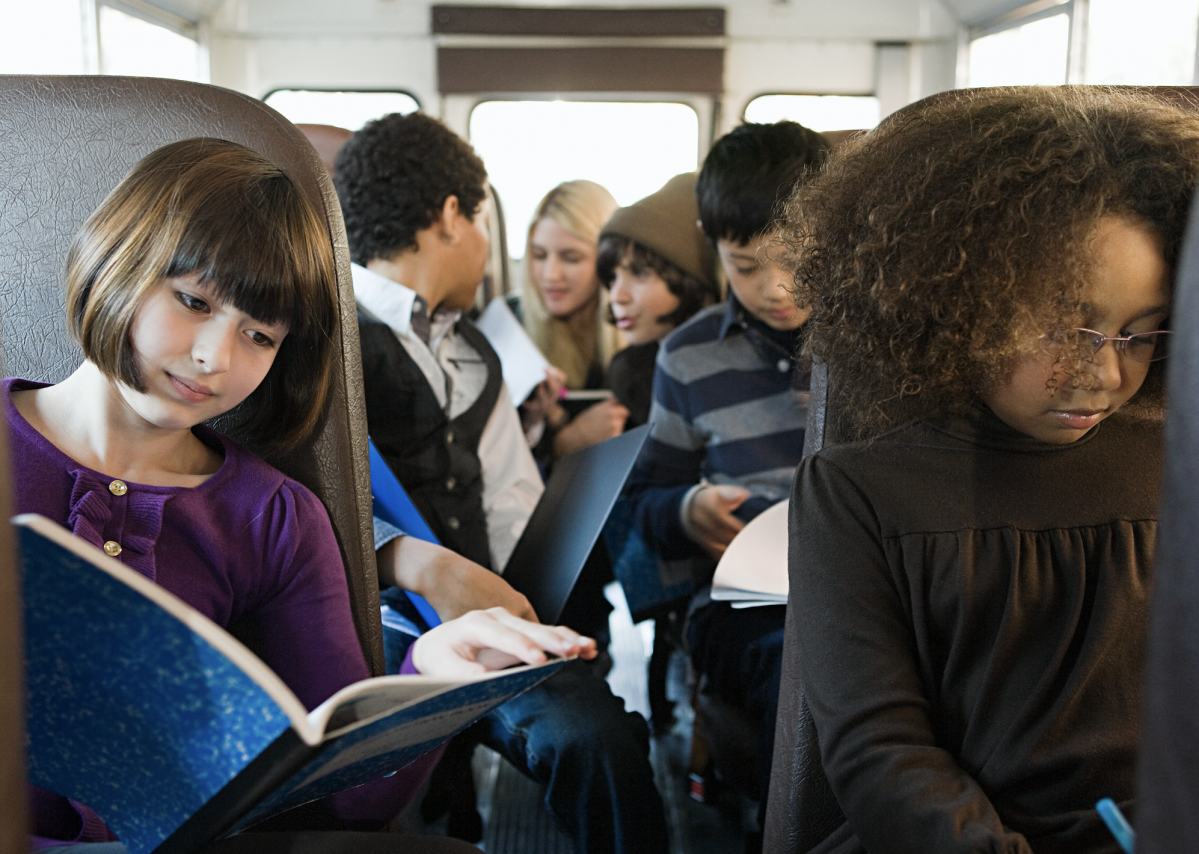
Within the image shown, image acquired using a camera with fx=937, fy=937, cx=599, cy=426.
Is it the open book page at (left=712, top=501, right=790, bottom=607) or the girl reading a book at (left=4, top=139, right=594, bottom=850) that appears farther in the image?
the open book page at (left=712, top=501, right=790, bottom=607)

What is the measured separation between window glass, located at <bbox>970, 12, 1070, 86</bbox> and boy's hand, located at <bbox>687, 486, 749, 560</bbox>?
3.10 metres

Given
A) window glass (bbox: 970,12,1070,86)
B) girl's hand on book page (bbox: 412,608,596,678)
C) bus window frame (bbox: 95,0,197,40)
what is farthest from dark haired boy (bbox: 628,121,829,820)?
bus window frame (bbox: 95,0,197,40)

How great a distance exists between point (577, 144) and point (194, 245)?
12.7 ft

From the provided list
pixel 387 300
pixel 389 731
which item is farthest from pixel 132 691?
pixel 387 300

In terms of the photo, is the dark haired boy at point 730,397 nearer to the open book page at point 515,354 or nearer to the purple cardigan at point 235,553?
the open book page at point 515,354

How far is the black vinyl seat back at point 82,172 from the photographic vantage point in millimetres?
976

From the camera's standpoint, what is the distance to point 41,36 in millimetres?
3346

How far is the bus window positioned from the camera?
3686 millimetres

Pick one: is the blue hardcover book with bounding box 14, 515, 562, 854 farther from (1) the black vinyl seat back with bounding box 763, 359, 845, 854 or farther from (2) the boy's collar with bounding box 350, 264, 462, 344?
(2) the boy's collar with bounding box 350, 264, 462, 344

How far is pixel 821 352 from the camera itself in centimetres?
89

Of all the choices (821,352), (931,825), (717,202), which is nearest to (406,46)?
(717,202)

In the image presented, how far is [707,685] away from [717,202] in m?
0.85

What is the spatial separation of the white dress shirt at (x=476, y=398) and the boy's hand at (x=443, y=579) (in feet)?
1.36

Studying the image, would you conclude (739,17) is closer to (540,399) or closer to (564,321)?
(564,321)
